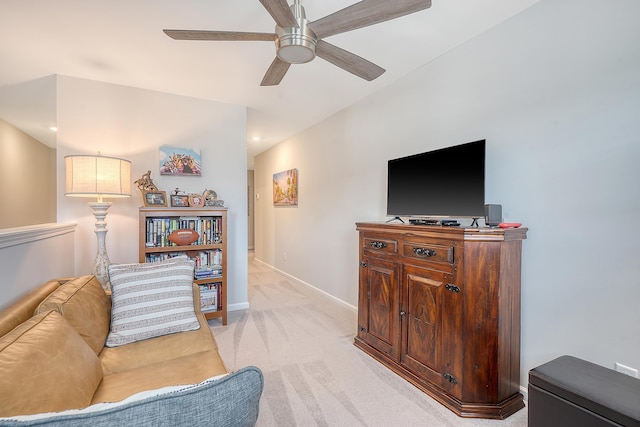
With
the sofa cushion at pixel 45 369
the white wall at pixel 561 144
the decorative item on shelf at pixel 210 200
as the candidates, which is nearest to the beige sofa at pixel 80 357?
the sofa cushion at pixel 45 369

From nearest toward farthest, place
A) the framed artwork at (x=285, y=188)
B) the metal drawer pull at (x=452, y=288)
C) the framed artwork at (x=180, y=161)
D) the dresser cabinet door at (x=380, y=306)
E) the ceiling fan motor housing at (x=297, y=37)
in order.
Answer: the ceiling fan motor housing at (x=297, y=37)
the metal drawer pull at (x=452, y=288)
the dresser cabinet door at (x=380, y=306)
the framed artwork at (x=180, y=161)
the framed artwork at (x=285, y=188)

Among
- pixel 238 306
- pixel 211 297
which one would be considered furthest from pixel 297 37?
pixel 238 306

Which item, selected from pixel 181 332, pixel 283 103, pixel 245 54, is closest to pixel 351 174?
pixel 283 103

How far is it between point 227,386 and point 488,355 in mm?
1744

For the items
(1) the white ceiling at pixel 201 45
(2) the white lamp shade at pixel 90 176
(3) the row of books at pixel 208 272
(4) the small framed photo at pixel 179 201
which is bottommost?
(3) the row of books at pixel 208 272

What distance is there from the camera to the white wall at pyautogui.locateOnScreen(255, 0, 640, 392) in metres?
1.52

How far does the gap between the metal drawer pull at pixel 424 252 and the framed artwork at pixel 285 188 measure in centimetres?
314

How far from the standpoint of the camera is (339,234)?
3.82 metres

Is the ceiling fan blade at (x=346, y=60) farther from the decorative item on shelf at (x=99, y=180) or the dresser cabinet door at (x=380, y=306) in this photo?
the decorative item on shelf at (x=99, y=180)

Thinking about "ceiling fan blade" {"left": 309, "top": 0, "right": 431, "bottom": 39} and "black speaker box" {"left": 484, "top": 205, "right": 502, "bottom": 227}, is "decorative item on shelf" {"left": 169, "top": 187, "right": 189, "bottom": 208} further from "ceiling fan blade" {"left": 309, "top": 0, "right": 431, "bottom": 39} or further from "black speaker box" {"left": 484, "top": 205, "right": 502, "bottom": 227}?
"black speaker box" {"left": 484, "top": 205, "right": 502, "bottom": 227}

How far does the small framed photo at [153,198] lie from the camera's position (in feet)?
9.76

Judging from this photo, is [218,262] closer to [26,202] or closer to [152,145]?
[152,145]

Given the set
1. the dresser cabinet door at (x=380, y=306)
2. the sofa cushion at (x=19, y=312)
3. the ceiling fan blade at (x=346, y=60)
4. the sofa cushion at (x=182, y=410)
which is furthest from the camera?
the dresser cabinet door at (x=380, y=306)

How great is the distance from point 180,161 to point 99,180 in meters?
1.00
